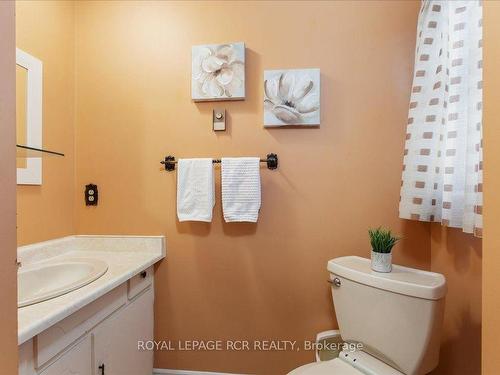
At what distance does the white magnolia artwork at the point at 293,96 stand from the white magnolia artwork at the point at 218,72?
16cm

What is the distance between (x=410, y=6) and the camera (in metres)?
1.32

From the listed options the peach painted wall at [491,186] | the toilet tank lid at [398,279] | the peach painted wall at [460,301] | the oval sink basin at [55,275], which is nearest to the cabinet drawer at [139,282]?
the oval sink basin at [55,275]

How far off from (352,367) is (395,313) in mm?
287

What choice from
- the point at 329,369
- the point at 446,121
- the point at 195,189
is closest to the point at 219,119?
the point at 195,189

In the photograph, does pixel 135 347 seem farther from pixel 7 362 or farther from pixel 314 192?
pixel 314 192

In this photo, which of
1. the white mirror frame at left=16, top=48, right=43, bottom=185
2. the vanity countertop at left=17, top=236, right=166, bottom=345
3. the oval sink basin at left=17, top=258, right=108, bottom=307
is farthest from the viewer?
the white mirror frame at left=16, top=48, right=43, bottom=185

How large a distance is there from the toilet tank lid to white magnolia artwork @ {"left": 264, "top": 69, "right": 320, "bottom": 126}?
75cm

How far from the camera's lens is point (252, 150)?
1.41m

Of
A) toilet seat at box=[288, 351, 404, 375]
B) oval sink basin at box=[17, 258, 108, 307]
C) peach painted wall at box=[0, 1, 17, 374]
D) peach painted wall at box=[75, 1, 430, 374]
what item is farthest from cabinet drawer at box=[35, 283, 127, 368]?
toilet seat at box=[288, 351, 404, 375]

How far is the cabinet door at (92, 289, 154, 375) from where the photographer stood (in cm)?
98

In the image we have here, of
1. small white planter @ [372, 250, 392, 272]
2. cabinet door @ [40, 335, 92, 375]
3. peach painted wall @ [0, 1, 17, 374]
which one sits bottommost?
cabinet door @ [40, 335, 92, 375]

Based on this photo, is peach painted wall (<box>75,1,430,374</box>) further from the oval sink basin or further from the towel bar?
the oval sink basin

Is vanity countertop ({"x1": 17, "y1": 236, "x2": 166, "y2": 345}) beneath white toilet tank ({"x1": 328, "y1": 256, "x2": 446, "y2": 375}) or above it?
above

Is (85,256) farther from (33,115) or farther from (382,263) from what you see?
(382,263)
